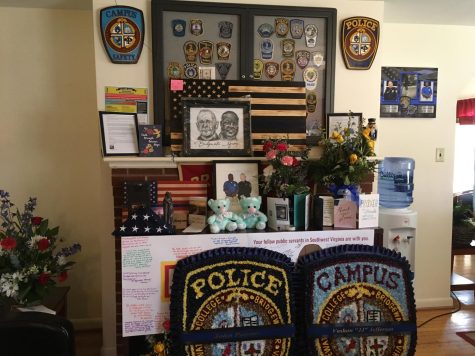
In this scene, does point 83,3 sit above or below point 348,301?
above

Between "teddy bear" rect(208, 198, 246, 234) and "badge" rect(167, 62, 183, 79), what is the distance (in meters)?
0.81

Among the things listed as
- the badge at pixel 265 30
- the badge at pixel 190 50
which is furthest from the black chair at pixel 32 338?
the badge at pixel 265 30

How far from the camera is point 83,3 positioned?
92.9 inches

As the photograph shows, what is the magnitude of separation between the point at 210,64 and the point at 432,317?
2611 mm

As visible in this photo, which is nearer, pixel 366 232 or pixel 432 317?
pixel 366 232

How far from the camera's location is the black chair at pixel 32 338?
4.61ft

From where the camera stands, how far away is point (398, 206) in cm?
262

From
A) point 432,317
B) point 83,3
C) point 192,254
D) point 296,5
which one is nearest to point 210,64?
point 296,5

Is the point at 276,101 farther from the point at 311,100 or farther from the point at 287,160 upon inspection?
the point at 287,160

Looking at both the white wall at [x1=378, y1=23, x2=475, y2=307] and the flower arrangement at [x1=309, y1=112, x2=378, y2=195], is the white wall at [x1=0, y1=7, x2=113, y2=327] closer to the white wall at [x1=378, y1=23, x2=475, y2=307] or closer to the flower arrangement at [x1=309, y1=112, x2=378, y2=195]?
the flower arrangement at [x1=309, y1=112, x2=378, y2=195]

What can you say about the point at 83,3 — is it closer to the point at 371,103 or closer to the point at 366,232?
the point at 371,103

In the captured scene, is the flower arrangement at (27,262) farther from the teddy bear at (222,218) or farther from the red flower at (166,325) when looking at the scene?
the teddy bear at (222,218)

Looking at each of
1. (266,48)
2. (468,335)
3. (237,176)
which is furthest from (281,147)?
(468,335)

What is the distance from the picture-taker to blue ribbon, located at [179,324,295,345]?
1.75m
